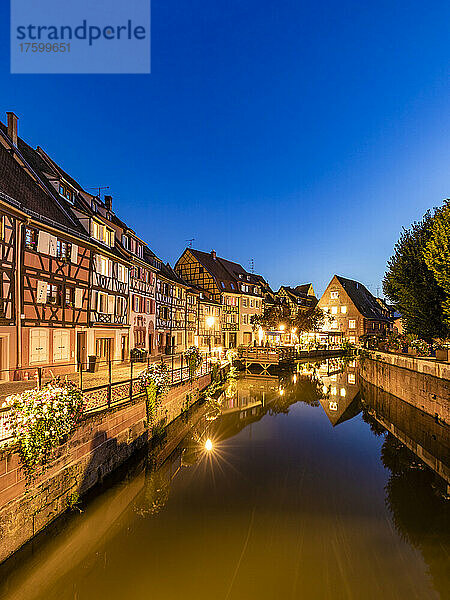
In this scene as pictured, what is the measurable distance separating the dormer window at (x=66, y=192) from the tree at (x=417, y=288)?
81.8 ft

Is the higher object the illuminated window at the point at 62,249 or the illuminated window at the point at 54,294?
the illuminated window at the point at 62,249

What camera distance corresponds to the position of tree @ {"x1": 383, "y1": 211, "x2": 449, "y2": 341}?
77.1 ft

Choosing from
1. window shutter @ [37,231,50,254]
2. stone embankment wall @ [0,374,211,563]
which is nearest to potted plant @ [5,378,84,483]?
stone embankment wall @ [0,374,211,563]

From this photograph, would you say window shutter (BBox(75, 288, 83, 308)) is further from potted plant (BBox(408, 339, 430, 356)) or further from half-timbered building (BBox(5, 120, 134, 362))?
potted plant (BBox(408, 339, 430, 356))

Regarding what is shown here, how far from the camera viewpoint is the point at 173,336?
39750mm

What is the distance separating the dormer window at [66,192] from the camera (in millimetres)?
21859

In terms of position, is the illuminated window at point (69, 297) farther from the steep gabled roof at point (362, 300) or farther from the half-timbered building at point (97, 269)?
the steep gabled roof at point (362, 300)

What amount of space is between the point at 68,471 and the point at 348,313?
67.1 metres

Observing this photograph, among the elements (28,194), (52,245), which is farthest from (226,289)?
(28,194)

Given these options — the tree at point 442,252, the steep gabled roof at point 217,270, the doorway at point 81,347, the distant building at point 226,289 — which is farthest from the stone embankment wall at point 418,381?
the steep gabled roof at point 217,270

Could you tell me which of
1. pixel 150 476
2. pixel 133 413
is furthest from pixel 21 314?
pixel 150 476

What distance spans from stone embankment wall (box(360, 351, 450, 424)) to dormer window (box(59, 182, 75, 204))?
25.2 meters

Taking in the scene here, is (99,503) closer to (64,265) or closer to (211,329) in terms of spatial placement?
(64,265)

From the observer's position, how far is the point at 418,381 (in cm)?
2014
